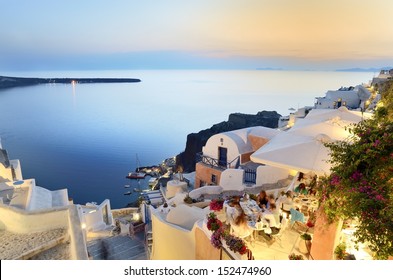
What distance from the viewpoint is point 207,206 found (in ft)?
38.0

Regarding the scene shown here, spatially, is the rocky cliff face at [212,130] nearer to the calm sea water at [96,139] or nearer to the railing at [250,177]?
the calm sea water at [96,139]

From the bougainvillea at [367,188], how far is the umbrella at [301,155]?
8.77 feet

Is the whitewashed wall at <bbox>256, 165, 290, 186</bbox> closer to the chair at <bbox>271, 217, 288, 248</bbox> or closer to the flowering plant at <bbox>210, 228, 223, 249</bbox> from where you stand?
the chair at <bbox>271, 217, 288, 248</bbox>

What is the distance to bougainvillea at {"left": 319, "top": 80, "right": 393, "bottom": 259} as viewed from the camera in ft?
15.2

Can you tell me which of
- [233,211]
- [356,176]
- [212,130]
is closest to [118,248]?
[233,211]

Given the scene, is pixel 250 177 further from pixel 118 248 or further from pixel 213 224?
pixel 213 224

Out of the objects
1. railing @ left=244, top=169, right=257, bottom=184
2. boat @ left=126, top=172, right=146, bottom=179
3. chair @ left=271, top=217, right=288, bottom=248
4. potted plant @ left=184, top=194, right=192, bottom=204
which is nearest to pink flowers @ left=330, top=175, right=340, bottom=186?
chair @ left=271, top=217, right=288, bottom=248

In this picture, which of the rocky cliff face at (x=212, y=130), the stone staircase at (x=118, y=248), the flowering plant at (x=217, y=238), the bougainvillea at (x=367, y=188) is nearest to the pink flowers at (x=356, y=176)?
the bougainvillea at (x=367, y=188)

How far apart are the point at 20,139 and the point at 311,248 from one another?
289 feet

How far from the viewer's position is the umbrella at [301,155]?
876 cm

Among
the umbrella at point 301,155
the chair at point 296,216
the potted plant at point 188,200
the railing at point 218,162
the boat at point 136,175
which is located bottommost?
the boat at point 136,175

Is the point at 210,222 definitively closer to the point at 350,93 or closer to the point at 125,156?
the point at 350,93
